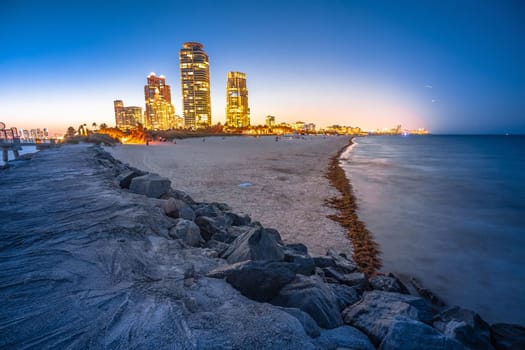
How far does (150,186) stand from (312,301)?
5549mm

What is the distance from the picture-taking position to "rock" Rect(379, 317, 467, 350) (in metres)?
2.22

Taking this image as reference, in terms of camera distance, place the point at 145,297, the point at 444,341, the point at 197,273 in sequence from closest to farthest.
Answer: the point at 444,341 → the point at 145,297 → the point at 197,273

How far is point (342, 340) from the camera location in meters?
2.33

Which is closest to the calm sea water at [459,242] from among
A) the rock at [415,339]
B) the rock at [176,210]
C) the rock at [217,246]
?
the rock at [415,339]

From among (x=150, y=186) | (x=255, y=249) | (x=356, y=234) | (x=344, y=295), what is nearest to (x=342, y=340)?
(x=344, y=295)

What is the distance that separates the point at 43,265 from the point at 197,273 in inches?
70.1

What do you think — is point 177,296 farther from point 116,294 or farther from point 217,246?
point 217,246

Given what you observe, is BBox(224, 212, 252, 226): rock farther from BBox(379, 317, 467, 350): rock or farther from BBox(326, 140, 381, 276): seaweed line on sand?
BBox(379, 317, 467, 350): rock

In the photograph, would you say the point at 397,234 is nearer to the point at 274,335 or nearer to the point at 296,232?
the point at 296,232

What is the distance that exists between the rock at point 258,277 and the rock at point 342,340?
70 centimetres

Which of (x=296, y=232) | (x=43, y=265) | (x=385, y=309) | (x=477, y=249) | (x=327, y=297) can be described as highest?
(x=43, y=265)

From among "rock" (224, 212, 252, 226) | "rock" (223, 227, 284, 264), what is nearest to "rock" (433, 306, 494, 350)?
"rock" (223, 227, 284, 264)

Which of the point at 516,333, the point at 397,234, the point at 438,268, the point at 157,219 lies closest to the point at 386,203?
the point at 397,234

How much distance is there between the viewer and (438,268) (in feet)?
19.8
